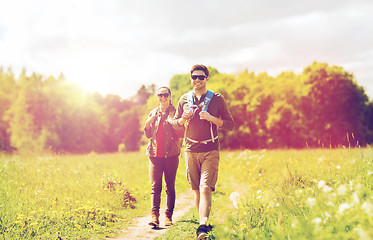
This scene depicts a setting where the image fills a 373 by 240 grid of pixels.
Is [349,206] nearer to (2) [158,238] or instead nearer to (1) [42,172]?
(2) [158,238]

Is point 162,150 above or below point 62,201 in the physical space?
above

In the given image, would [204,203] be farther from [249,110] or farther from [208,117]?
[249,110]

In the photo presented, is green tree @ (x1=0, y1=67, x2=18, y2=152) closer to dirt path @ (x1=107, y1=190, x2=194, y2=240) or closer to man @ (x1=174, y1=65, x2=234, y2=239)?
dirt path @ (x1=107, y1=190, x2=194, y2=240)

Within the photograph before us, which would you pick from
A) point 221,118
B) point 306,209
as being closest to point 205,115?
point 221,118

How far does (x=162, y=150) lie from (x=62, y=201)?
8.41 feet

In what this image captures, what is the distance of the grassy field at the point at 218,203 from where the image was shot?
3461mm

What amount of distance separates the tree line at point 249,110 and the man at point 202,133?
887 inches

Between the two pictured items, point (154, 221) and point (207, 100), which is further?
point (154, 221)

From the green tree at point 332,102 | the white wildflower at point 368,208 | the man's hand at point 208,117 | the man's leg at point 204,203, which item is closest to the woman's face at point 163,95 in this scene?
the man's hand at point 208,117

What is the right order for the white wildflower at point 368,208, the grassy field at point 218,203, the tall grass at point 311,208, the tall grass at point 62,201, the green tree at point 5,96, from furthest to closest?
1. the green tree at point 5,96
2. the tall grass at point 62,201
3. the grassy field at point 218,203
4. the tall grass at point 311,208
5. the white wildflower at point 368,208

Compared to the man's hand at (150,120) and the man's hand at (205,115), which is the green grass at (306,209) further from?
the man's hand at (150,120)

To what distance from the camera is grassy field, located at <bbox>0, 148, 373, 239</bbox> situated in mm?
3461

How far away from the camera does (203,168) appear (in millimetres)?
4984

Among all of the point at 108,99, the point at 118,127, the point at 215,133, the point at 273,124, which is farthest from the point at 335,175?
the point at 108,99
